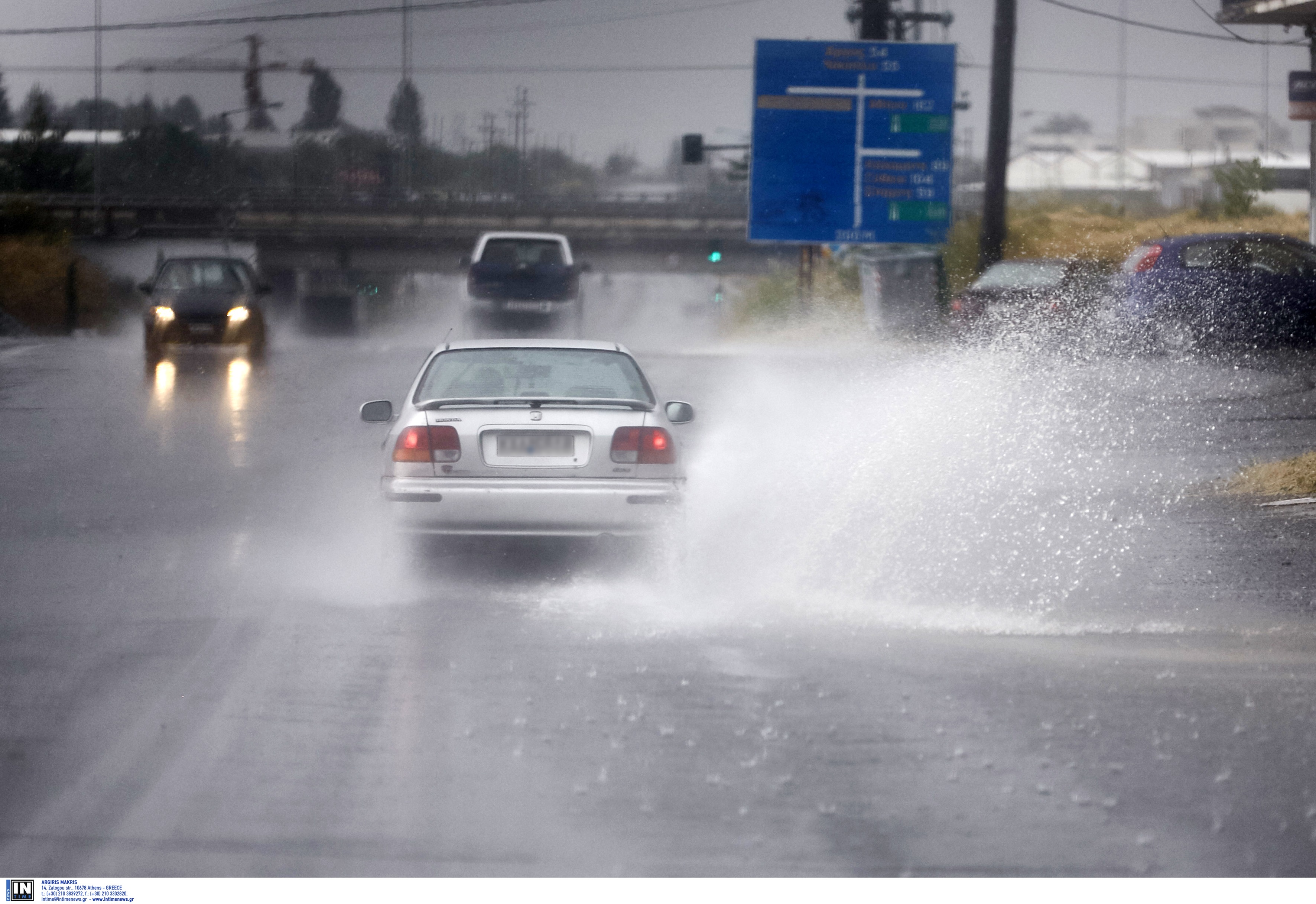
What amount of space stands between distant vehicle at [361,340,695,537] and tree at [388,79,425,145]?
72307mm

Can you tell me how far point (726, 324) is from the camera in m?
47.6

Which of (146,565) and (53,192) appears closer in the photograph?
(146,565)

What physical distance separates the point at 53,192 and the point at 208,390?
5814 centimetres

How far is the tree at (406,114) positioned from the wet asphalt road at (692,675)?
68.7m

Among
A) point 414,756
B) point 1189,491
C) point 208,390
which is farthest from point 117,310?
point 414,756

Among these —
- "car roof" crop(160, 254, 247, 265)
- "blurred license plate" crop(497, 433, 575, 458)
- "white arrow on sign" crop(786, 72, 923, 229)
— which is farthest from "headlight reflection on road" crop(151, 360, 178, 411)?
"white arrow on sign" crop(786, 72, 923, 229)

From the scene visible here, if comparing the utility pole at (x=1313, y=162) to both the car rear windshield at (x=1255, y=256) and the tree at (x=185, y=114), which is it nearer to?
the car rear windshield at (x=1255, y=256)

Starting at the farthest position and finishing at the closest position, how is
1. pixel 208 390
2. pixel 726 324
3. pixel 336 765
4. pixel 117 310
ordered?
pixel 117 310 → pixel 726 324 → pixel 208 390 → pixel 336 765

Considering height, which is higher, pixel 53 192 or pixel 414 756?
pixel 53 192

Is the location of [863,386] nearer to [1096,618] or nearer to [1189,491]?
[1189,491]

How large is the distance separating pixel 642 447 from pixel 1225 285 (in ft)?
48.2

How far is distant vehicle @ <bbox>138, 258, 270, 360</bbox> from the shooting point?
24828 mm

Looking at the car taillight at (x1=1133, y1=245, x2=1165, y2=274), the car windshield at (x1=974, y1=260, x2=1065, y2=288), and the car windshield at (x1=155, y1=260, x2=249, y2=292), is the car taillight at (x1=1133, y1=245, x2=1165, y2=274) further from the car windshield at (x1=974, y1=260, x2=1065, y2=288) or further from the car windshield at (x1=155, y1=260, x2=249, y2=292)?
the car windshield at (x1=155, y1=260, x2=249, y2=292)

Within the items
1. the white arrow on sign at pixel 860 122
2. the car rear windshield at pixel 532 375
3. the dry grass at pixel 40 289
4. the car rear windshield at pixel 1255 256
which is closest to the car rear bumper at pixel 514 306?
the white arrow on sign at pixel 860 122
